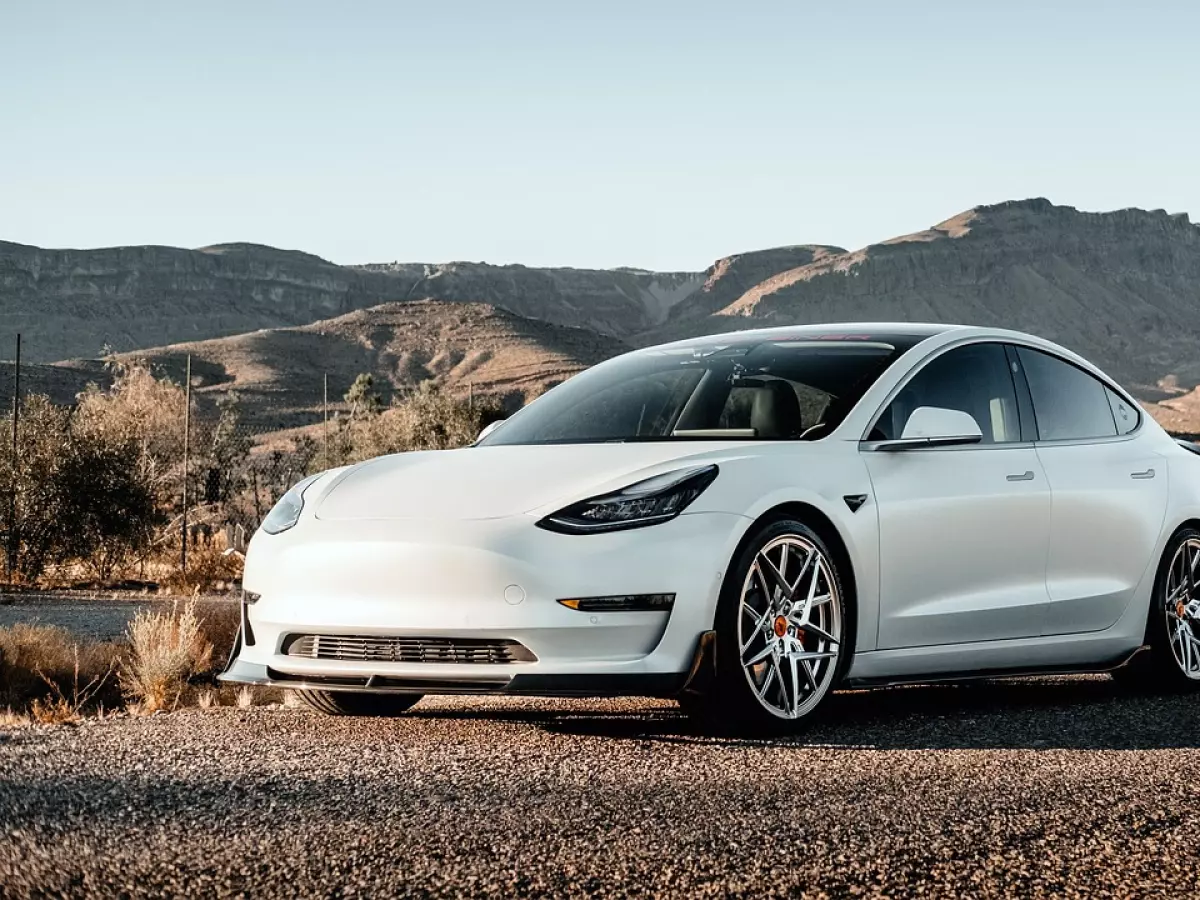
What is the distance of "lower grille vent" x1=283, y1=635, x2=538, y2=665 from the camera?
18.7 feet

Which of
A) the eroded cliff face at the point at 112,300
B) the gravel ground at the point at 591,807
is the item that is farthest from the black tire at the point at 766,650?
the eroded cliff face at the point at 112,300

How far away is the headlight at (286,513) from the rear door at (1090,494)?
334cm

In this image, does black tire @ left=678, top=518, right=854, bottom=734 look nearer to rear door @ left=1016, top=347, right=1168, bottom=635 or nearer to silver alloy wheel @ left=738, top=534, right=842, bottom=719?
silver alloy wheel @ left=738, top=534, right=842, bottom=719

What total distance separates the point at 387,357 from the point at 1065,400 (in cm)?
11838

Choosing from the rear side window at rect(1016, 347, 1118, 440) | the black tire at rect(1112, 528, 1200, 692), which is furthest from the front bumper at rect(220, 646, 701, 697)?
the black tire at rect(1112, 528, 1200, 692)

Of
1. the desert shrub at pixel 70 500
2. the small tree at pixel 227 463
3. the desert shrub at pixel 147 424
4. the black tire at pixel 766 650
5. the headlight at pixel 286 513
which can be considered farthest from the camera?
the small tree at pixel 227 463

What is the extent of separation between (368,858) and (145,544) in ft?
91.2

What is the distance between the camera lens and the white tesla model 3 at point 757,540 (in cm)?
570

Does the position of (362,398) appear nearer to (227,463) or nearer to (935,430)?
(227,463)

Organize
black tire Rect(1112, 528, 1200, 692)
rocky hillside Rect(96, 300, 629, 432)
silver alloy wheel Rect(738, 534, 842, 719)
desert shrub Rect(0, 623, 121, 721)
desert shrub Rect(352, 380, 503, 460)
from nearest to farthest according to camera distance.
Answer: silver alloy wheel Rect(738, 534, 842, 719), black tire Rect(1112, 528, 1200, 692), desert shrub Rect(0, 623, 121, 721), desert shrub Rect(352, 380, 503, 460), rocky hillside Rect(96, 300, 629, 432)

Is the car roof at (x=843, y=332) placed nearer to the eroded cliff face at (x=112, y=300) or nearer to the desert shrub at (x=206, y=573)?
the desert shrub at (x=206, y=573)

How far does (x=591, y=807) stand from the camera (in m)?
4.59

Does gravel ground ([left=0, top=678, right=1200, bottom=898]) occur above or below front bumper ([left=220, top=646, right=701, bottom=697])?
below

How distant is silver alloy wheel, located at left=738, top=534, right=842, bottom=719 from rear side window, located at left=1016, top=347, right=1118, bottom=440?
6.31 ft
